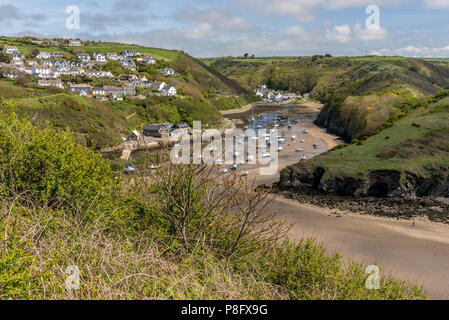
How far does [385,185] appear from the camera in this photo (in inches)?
1649

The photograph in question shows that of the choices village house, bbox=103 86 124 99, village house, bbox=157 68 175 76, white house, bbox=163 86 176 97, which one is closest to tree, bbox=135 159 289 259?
village house, bbox=103 86 124 99

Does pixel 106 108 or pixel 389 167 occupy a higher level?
pixel 106 108

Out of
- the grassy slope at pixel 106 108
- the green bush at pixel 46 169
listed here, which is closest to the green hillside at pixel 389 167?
the grassy slope at pixel 106 108

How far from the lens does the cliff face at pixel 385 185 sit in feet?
135

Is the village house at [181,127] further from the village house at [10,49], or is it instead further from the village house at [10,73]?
the village house at [10,49]

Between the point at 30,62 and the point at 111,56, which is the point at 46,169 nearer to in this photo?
the point at 30,62

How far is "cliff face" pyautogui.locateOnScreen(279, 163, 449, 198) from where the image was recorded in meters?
41.1

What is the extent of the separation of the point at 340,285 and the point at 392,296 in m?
2.20

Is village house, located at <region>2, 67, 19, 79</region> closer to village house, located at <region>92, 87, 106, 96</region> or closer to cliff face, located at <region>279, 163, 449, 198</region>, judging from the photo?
village house, located at <region>92, 87, 106, 96</region>

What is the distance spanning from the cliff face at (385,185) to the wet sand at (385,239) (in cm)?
692

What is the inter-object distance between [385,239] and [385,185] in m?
14.3

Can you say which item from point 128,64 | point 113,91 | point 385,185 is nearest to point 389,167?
point 385,185
